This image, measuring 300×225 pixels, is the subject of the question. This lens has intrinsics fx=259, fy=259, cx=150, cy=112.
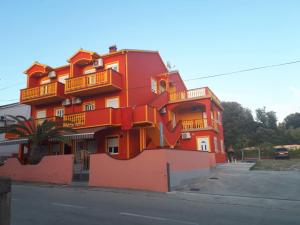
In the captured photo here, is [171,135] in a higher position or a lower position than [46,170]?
higher

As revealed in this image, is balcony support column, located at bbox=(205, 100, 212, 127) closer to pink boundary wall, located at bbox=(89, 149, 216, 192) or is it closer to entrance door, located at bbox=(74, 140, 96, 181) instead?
pink boundary wall, located at bbox=(89, 149, 216, 192)

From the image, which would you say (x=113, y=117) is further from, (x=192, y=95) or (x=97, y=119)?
(x=192, y=95)

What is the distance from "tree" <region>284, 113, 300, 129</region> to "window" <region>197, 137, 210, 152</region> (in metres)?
48.1

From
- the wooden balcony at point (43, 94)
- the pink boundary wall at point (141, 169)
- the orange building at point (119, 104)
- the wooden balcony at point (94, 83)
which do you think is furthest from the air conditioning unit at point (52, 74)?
the pink boundary wall at point (141, 169)

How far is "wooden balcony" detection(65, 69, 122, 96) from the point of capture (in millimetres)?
21016

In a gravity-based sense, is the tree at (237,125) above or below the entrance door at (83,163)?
above

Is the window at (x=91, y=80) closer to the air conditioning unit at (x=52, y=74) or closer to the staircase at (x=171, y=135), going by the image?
the air conditioning unit at (x=52, y=74)

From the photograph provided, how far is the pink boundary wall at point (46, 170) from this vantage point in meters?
17.3

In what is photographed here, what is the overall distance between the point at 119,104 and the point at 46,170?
770 cm

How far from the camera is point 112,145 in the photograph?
2208cm

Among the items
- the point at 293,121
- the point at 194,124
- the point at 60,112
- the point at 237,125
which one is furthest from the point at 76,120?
the point at 293,121

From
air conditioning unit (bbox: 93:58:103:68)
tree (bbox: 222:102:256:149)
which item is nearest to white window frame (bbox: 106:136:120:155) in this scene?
air conditioning unit (bbox: 93:58:103:68)

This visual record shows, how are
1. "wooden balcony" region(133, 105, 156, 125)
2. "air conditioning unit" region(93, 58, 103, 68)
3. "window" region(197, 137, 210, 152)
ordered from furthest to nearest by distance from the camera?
"window" region(197, 137, 210, 152)
"air conditioning unit" region(93, 58, 103, 68)
"wooden balcony" region(133, 105, 156, 125)

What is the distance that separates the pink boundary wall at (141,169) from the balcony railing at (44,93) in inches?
377
